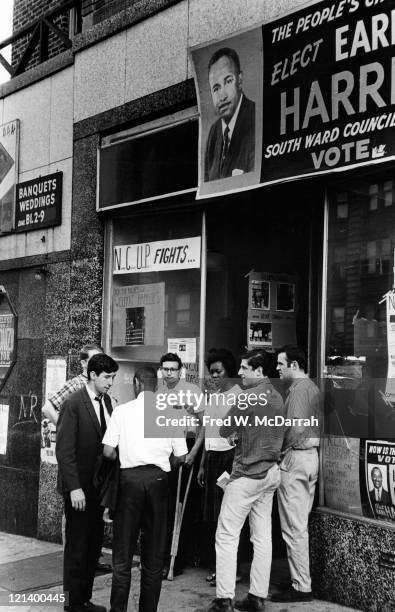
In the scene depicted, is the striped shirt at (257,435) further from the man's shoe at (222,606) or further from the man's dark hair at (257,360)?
the man's shoe at (222,606)

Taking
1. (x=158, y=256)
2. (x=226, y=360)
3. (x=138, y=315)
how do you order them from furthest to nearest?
(x=138, y=315) → (x=158, y=256) → (x=226, y=360)

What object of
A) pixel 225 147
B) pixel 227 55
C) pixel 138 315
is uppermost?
pixel 227 55

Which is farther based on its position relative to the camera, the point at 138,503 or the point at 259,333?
the point at 259,333

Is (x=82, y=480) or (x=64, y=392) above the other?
(x=64, y=392)

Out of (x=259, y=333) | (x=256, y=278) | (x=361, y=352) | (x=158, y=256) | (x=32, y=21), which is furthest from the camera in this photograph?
(x=32, y=21)

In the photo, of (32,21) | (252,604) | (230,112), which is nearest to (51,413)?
(252,604)

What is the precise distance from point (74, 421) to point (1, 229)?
5.02 m

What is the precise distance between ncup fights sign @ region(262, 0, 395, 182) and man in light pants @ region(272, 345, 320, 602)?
167 cm

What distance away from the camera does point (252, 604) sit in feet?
19.2

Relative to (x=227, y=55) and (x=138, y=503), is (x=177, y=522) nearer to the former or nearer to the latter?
(x=138, y=503)

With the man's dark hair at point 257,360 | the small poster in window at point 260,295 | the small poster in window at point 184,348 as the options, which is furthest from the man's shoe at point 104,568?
the small poster in window at point 260,295

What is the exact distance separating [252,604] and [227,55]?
4831 millimetres

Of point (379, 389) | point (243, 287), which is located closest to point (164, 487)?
point (379, 389)

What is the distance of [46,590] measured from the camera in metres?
6.75
